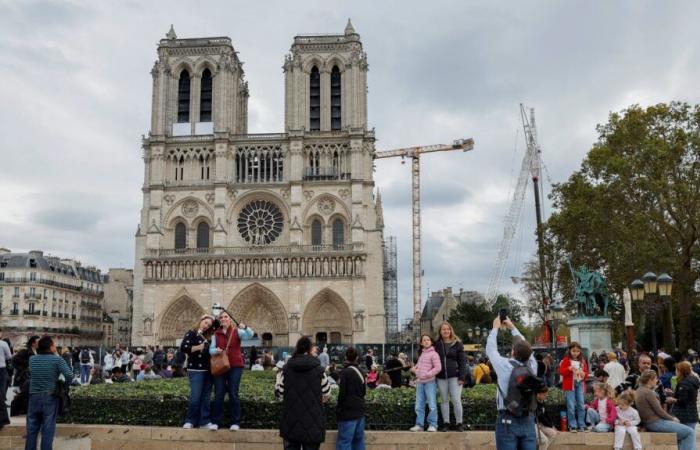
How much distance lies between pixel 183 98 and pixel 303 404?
4605cm

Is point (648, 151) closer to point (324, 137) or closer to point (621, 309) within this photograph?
point (621, 309)

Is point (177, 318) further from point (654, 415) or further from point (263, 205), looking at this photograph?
point (654, 415)

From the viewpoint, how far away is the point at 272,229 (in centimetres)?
4834

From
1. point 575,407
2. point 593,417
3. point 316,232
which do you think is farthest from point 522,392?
point 316,232

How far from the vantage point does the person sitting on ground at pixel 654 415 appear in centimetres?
879

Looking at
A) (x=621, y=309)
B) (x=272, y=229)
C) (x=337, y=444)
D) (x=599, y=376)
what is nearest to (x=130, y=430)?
(x=337, y=444)

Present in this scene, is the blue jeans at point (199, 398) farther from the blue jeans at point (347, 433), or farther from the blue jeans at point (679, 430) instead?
the blue jeans at point (679, 430)

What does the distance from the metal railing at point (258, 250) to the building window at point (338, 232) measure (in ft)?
2.71

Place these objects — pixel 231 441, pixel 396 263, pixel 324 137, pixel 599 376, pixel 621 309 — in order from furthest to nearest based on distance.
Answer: pixel 396 263, pixel 324 137, pixel 621 309, pixel 599 376, pixel 231 441

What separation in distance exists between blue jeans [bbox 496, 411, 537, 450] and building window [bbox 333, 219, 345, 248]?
40834mm

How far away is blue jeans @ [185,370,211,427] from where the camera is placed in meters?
8.97

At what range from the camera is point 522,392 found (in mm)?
6508

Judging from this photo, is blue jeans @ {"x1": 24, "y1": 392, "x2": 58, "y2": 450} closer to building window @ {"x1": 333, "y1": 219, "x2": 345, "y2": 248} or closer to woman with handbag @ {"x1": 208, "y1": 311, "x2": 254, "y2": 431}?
woman with handbag @ {"x1": 208, "y1": 311, "x2": 254, "y2": 431}

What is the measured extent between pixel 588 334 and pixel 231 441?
687 inches
